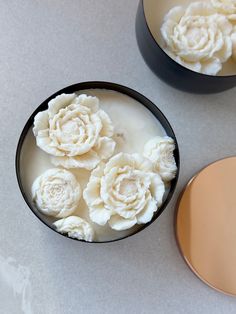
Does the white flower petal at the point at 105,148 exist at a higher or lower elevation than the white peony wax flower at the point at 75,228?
higher

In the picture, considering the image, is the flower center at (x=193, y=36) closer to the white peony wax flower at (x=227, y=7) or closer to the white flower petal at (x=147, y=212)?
the white peony wax flower at (x=227, y=7)

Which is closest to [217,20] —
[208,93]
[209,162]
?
[208,93]

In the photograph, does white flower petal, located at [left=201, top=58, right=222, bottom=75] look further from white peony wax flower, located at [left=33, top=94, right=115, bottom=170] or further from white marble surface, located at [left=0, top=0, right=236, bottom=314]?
white peony wax flower, located at [left=33, top=94, right=115, bottom=170]

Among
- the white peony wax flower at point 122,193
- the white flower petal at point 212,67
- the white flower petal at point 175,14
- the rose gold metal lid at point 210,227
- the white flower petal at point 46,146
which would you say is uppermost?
the white flower petal at point 175,14

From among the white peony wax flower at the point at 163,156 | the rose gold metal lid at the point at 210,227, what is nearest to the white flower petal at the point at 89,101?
the white peony wax flower at the point at 163,156

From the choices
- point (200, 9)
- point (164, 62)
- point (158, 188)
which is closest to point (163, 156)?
point (158, 188)

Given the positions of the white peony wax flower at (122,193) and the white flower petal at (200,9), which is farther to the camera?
the white flower petal at (200,9)

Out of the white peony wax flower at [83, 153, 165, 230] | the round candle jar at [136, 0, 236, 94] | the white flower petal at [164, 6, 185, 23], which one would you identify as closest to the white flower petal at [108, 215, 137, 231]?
the white peony wax flower at [83, 153, 165, 230]

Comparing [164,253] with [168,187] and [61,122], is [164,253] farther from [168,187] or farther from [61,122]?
[61,122]
